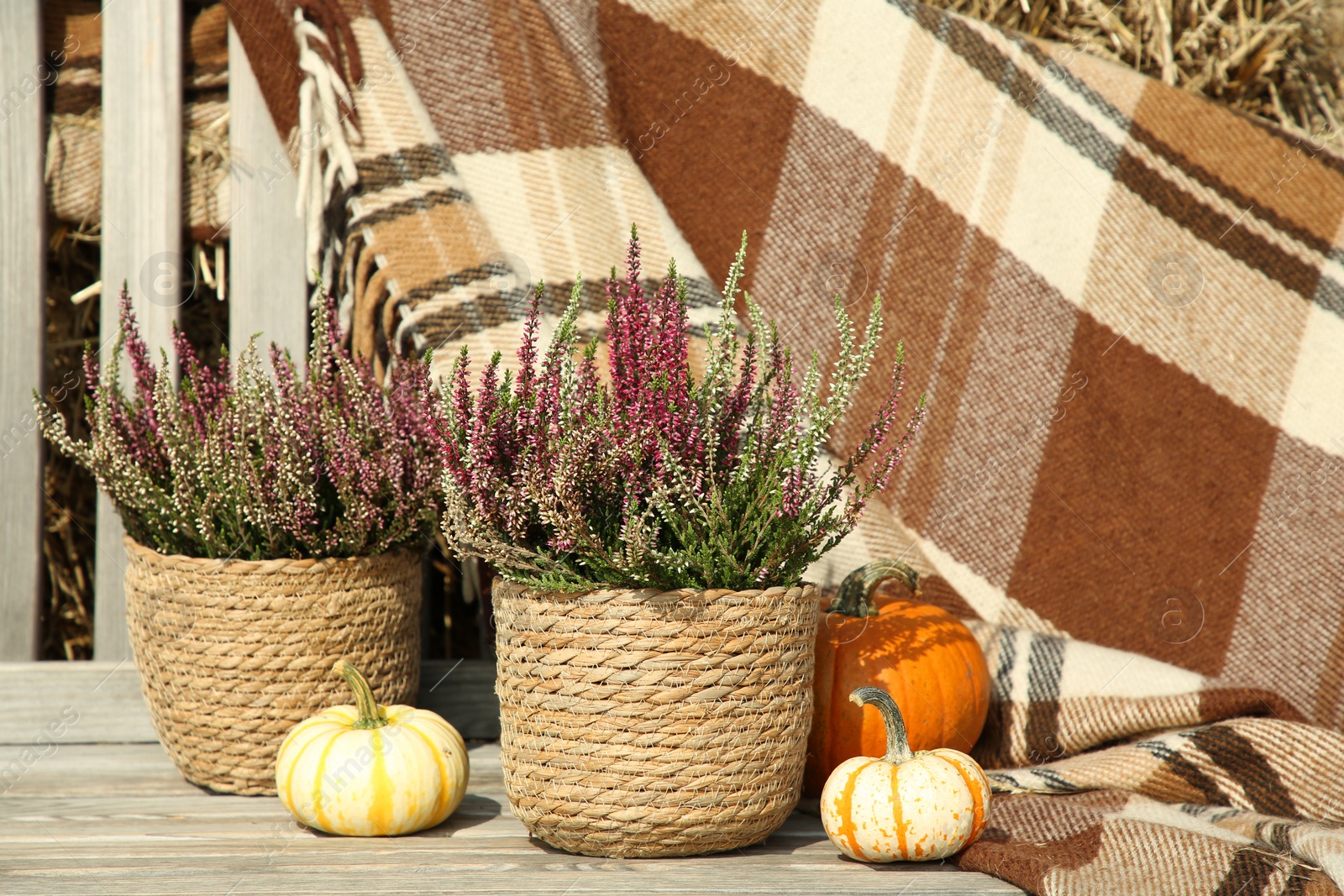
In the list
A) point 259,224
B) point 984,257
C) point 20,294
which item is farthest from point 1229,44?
point 20,294

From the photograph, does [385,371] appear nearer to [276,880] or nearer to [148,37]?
[148,37]

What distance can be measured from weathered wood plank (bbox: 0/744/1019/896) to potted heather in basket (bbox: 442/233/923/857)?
6 centimetres

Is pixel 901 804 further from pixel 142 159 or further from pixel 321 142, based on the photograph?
pixel 142 159

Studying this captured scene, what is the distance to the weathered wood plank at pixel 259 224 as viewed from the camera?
1.94 meters

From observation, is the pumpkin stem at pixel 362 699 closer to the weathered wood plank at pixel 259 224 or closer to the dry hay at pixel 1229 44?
the weathered wood plank at pixel 259 224

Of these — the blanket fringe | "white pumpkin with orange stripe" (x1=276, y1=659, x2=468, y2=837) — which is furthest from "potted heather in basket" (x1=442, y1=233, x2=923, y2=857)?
the blanket fringe

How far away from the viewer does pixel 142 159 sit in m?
1.93

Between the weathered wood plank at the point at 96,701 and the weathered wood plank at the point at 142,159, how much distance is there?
0.83ft

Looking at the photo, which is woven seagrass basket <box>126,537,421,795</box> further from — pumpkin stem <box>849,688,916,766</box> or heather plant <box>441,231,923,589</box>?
pumpkin stem <box>849,688,916,766</box>

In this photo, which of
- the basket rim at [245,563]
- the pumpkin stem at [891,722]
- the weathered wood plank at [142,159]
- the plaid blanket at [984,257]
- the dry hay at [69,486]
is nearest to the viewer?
the pumpkin stem at [891,722]

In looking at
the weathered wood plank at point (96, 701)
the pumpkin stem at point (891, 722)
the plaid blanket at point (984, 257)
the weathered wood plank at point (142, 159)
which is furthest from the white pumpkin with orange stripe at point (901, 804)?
the weathered wood plank at point (142, 159)

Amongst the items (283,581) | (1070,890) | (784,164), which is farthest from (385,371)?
(1070,890)

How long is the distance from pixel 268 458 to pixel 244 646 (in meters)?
0.27

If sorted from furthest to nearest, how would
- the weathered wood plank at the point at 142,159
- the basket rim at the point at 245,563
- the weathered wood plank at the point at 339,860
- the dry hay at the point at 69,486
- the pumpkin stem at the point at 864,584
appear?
the dry hay at the point at 69,486, the weathered wood plank at the point at 142,159, the pumpkin stem at the point at 864,584, the basket rim at the point at 245,563, the weathered wood plank at the point at 339,860
